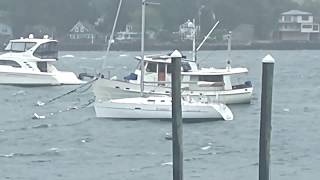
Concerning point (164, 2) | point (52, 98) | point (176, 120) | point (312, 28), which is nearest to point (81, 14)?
point (164, 2)

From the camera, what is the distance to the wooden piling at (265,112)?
68.1 ft

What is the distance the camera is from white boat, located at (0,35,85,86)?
6262 centimetres

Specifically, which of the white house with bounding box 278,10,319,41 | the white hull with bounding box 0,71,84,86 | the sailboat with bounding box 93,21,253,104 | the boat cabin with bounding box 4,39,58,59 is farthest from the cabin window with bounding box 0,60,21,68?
the white house with bounding box 278,10,319,41

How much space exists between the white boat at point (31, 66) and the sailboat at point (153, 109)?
19.8 meters

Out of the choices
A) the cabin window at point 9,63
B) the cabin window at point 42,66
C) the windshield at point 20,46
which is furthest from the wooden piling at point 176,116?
the windshield at point 20,46

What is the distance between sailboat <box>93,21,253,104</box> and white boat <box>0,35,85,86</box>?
14175mm

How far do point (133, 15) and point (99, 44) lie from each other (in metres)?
7.38

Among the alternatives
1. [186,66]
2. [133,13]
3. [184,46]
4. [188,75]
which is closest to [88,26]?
[133,13]

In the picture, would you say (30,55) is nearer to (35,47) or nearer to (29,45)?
(35,47)

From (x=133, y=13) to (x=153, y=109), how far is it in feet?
380

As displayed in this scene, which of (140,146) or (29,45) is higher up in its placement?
(29,45)

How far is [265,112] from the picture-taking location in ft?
69.3

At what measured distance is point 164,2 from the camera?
155 m

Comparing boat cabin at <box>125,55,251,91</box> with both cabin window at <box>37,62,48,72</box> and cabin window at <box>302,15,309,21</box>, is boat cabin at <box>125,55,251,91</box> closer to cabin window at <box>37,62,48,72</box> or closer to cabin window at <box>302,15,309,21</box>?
cabin window at <box>37,62,48,72</box>
